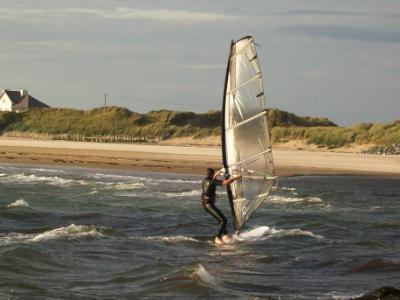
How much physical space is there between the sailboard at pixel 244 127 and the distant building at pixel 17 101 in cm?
8342

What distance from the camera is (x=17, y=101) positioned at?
10238 centimetres

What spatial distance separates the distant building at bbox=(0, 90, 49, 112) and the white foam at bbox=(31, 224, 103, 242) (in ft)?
264

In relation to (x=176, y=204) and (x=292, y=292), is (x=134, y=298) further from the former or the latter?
(x=176, y=204)

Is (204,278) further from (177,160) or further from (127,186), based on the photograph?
(177,160)

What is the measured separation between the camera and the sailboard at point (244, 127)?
17109 mm

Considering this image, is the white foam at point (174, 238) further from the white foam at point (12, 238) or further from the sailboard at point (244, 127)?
the white foam at point (12, 238)

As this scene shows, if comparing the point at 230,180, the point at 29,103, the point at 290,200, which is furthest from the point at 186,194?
the point at 29,103

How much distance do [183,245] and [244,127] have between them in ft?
9.52

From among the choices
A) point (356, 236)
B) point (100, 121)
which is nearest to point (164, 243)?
point (356, 236)

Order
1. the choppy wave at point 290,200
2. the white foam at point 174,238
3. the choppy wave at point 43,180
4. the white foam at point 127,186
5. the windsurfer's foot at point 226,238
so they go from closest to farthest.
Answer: the windsurfer's foot at point 226,238
the white foam at point 174,238
the choppy wave at point 290,200
the white foam at point 127,186
the choppy wave at point 43,180

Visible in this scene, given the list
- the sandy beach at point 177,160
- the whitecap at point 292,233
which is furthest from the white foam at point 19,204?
the sandy beach at point 177,160

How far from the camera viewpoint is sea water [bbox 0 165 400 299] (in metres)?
14.3

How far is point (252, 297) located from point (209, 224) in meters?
8.83

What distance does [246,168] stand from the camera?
17.7 meters
